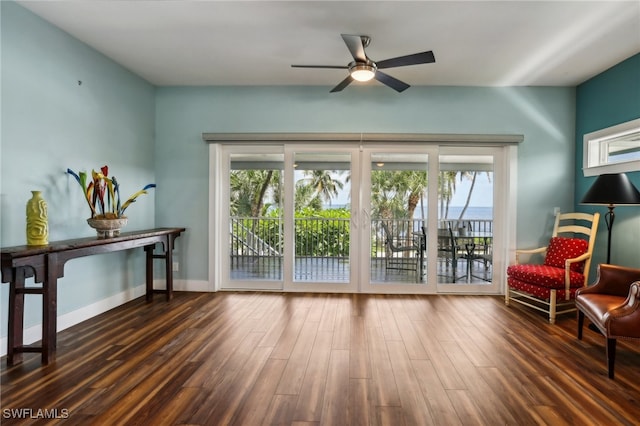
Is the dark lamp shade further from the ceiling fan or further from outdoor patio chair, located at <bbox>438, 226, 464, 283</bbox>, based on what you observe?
the ceiling fan

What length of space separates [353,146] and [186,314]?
2.78 m

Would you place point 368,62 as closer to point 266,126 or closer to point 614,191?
point 266,126

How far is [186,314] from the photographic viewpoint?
3.46m

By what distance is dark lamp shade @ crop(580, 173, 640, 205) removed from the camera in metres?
2.95

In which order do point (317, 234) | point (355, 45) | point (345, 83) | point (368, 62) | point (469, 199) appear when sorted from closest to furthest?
point (355, 45) < point (368, 62) < point (345, 83) < point (469, 199) < point (317, 234)

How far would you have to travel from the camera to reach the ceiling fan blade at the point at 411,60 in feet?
8.60

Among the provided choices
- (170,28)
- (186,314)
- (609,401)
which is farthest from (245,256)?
(609,401)

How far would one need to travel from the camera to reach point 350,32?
117 inches

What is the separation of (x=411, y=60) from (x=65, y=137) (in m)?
3.12

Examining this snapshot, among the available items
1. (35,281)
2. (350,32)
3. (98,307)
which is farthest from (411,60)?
(98,307)

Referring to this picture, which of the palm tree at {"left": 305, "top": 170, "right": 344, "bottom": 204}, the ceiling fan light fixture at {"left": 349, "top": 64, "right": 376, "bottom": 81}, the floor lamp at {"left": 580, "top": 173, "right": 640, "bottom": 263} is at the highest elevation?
the ceiling fan light fixture at {"left": 349, "top": 64, "right": 376, "bottom": 81}

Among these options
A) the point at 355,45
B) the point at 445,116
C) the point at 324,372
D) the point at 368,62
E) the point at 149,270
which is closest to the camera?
the point at 324,372

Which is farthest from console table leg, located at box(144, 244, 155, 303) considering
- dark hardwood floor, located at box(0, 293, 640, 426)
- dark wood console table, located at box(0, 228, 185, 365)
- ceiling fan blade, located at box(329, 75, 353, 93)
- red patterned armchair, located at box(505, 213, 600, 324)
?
red patterned armchair, located at box(505, 213, 600, 324)

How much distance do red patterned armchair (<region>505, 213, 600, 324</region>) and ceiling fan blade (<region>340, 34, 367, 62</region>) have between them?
282cm
